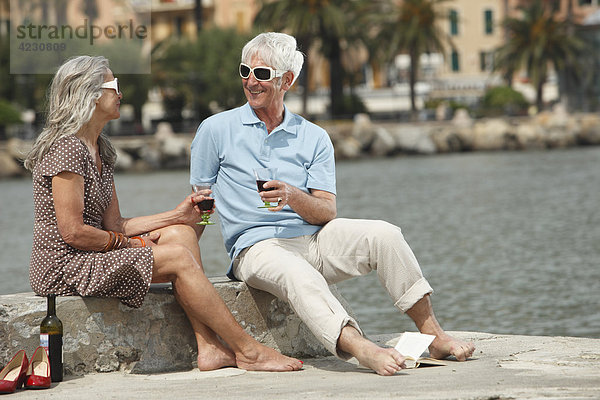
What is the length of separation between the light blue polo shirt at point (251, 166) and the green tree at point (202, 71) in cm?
4504

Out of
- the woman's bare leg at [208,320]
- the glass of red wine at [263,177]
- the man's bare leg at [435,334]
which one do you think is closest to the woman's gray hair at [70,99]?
the woman's bare leg at [208,320]

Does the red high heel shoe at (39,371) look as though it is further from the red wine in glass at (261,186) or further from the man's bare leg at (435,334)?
the man's bare leg at (435,334)

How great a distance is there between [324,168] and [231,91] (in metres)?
46.0

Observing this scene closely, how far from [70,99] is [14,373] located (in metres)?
1.25

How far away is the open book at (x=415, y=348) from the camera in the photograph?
5.05 metres

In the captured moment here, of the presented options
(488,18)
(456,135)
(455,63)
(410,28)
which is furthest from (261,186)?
(488,18)

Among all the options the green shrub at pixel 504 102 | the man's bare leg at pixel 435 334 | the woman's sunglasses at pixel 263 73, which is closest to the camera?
the man's bare leg at pixel 435 334

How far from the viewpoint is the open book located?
16.6 feet

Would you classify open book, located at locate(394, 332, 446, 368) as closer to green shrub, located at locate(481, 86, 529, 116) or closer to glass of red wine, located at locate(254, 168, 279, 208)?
glass of red wine, located at locate(254, 168, 279, 208)

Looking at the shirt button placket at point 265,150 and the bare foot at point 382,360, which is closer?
the bare foot at point 382,360

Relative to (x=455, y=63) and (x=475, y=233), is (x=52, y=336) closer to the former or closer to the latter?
(x=475, y=233)

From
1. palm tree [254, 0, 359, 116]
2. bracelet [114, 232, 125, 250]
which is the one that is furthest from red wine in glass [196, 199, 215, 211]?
palm tree [254, 0, 359, 116]

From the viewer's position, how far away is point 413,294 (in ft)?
16.7

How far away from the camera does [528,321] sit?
401 inches
